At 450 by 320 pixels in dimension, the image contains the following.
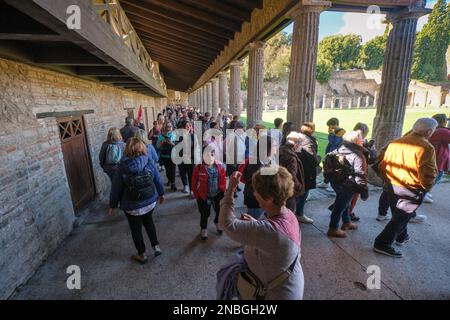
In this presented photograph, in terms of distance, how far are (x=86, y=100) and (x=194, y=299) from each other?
4.70m

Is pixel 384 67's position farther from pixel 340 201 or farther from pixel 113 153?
pixel 113 153

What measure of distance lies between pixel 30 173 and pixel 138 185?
1.58 meters

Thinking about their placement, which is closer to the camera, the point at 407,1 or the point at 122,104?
the point at 407,1

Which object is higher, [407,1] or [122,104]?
[407,1]

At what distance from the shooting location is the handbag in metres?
1.52

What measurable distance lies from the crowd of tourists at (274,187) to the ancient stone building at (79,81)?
0.97 metres

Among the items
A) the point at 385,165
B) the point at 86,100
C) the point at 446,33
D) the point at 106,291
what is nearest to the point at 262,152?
the point at 385,165

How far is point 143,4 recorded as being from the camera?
18.8 ft

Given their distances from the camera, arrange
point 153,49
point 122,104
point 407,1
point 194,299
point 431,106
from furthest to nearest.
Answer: point 431,106 → point 153,49 → point 122,104 → point 407,1 → point 194,299

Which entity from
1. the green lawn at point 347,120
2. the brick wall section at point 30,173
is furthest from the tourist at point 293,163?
the green lawn at point 347,120

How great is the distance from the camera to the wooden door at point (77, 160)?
4252 millimetres

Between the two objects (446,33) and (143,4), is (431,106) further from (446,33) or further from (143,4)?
(143,4)

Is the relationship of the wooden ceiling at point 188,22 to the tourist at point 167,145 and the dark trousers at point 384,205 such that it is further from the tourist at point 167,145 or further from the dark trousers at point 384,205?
the dark trousers at point 384,205

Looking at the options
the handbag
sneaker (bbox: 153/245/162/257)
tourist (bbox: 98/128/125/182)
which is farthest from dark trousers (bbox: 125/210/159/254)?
the handbag
